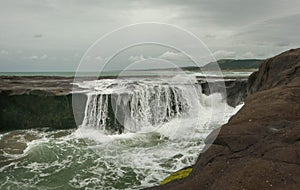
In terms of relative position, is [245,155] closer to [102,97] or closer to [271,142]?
[271,142]

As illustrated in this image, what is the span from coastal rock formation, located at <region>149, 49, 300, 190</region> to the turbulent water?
4.50 metres

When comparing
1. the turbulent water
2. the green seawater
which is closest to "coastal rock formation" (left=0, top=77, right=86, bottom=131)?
the turbulent water

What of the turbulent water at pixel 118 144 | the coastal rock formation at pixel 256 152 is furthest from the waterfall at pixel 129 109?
the coastal rock formation at pixel 256 152

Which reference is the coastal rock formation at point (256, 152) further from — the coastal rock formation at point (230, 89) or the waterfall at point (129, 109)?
the coastal rock formation at point (230, 89)

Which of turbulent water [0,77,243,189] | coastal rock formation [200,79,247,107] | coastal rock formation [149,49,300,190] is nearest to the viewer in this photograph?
coastal rock formation [149,49,300,190]

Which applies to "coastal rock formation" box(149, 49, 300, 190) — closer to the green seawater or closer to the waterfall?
the green seawater

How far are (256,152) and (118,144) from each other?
9.83 meters

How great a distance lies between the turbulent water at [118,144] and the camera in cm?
1005

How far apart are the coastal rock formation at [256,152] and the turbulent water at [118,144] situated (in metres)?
4.50

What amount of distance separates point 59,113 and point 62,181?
854 cm

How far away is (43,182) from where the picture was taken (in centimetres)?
980

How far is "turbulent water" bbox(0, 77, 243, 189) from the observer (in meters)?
10.1

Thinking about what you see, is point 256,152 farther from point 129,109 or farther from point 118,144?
point 129,109

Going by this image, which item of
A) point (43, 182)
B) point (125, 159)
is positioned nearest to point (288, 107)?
point (125, 159)
